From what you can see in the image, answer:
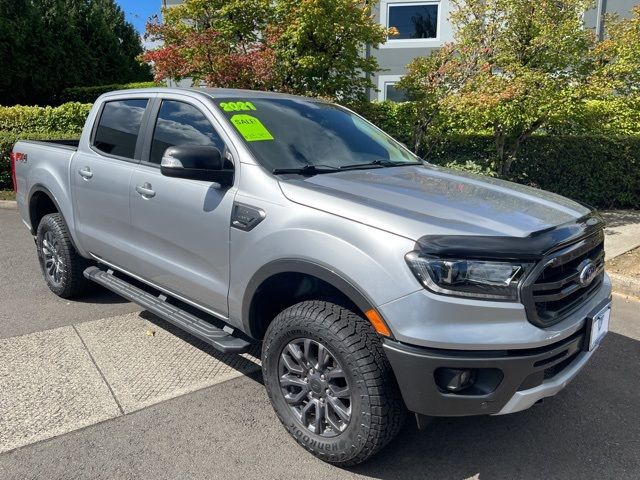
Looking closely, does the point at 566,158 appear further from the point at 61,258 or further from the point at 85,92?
the point at 85,92

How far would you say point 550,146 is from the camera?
28.5 feet

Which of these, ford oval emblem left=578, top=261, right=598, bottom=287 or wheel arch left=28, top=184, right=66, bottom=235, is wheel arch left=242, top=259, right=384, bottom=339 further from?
wheel arch left=28, top=184, right=66, bottom=235

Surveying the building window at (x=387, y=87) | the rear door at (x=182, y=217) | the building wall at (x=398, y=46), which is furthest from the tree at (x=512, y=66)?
the building window at (x=387, y=87)

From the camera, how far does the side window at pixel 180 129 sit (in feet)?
11.0

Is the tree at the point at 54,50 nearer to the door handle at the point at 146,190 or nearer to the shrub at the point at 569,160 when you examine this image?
the shrub at the point at 569,160

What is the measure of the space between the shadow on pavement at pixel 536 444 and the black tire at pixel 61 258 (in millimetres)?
3144

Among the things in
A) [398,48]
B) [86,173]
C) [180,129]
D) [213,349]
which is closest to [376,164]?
[180,129]

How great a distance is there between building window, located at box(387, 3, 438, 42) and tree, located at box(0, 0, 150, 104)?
9.95 m

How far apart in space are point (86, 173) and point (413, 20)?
16.2 m

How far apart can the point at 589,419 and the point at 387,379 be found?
1.54 meters

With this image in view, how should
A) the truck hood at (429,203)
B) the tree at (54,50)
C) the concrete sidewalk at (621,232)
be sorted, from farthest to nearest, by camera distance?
the tree at (54,50) → the concrete sidewalk at (621,232) → the truck hood at (429,203)

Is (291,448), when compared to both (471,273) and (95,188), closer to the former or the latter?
(471,273)

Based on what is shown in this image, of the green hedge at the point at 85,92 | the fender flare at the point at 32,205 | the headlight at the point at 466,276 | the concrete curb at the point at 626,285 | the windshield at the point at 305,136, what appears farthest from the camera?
the green hedge at the point at 85,92

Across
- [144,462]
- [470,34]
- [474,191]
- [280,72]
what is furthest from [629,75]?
[144,462]
